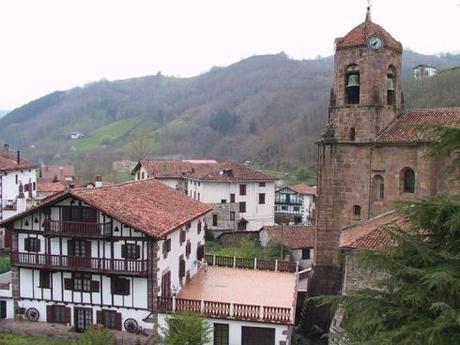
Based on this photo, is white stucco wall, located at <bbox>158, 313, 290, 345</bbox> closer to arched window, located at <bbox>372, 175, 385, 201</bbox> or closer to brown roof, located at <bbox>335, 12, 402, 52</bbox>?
arched window, located at <bbox>372, 175, 385, 201</bbox>

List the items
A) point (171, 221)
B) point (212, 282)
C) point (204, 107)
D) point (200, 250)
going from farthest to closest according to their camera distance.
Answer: point (204, 107) < point (200, 250) < point (212, 282) < point (171, 221)

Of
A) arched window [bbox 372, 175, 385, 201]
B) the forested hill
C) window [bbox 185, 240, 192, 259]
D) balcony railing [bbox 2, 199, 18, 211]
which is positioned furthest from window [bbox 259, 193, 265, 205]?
the forested hill

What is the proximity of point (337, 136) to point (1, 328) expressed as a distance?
2157cm

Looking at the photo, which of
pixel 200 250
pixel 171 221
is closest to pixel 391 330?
pixel 171 221

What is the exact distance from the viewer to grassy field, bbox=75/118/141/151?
578 feet

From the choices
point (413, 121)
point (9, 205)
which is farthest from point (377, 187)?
point (9, 205)

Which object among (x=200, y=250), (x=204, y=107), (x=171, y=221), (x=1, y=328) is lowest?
(x=1, y=328)

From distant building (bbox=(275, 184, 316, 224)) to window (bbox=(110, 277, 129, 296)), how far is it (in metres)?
47.9

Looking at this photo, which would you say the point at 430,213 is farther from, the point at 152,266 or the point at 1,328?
the point at 1,328

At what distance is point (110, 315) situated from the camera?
27.0 m

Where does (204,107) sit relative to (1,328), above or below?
above

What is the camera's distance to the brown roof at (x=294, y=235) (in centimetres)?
4706

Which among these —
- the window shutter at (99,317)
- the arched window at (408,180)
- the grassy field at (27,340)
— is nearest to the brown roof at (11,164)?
the grassy field at (27,340)

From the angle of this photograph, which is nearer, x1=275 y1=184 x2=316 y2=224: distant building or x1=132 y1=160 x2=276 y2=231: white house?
x1=132 y1=160 x2=276 y2=231: white house
